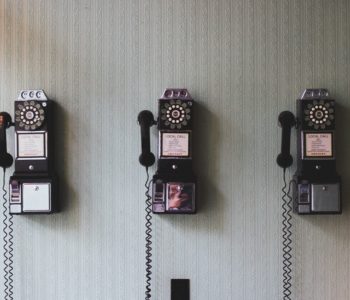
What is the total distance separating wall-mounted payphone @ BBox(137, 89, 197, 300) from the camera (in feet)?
6.14

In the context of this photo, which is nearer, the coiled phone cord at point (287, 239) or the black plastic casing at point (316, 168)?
the black plastic casing at point (316, 168)

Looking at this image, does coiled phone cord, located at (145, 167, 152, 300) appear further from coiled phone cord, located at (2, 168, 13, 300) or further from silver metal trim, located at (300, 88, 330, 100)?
silver metal trim, located at (300, 88, 330, 100)

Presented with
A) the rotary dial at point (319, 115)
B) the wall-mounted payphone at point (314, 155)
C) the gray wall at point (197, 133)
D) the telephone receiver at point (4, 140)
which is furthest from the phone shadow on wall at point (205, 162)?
the telephone receiver at point (4, 140)

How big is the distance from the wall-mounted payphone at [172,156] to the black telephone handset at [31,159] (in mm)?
441

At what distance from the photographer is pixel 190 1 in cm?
199

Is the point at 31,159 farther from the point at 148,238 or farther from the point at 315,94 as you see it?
the point at 315,94

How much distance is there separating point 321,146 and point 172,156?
0.67 meters

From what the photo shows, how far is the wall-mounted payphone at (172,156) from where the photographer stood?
187 cm

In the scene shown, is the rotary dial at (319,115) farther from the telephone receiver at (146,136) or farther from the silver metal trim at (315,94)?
the telephone receiver at (146,136)

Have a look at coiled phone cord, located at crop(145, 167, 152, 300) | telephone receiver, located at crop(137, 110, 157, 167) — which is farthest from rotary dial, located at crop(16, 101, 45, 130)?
coiled phone cord, located at crop(145, 167, 152, 300)

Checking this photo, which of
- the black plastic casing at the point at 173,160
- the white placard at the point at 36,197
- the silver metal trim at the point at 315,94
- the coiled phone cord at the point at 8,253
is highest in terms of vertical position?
the silver metal trim at the point at 315,94

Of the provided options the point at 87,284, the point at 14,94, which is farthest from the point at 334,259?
the point at 14,94

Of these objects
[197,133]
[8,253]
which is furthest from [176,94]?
[8,253]

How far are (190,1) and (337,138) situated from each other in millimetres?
953
